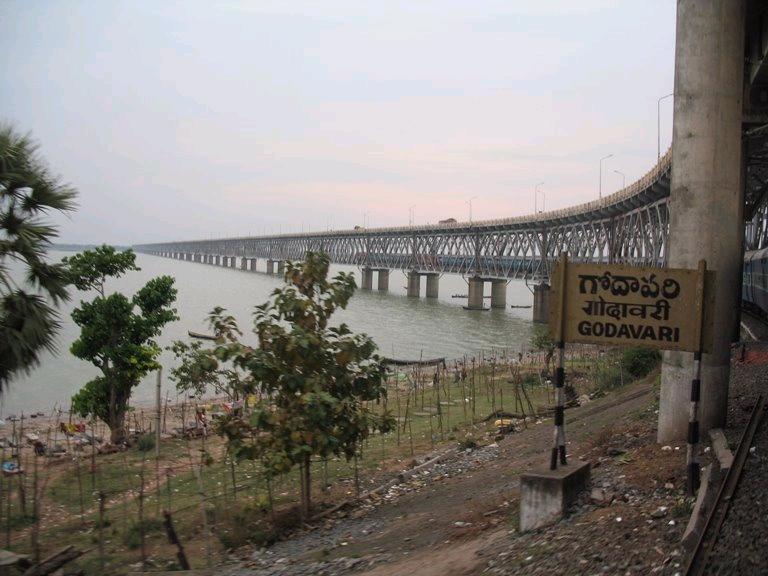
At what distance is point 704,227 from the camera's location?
8641mm

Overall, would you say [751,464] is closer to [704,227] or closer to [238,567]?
[704,227]

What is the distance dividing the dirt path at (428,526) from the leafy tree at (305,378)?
1.00m

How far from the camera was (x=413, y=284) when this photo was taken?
98.6 m

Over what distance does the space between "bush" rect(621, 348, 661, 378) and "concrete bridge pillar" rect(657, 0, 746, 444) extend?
35.3ft

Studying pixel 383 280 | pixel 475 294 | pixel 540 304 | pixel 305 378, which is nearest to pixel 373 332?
pixel 540 304

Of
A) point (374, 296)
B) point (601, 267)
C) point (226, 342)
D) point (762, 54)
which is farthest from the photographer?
point (374, 296)

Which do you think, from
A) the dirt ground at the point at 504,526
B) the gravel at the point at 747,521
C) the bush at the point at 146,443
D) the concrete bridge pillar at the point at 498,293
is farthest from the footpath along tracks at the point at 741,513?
the concrete bridge pillar at the point at 498,293

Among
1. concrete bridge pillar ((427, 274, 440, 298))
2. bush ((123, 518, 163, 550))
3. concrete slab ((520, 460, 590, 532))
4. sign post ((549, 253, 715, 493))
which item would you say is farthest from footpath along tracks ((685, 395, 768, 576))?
concrete bridge pillar ((427, 274, 440, 298))

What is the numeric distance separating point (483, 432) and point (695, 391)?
8955 mm

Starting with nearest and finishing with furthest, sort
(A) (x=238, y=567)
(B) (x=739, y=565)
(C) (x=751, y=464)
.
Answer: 1. (B) (x=739, y=565)
2. (C) (x=751, y=464)
3. (A) (x=238, y=567)

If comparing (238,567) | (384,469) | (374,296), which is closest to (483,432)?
(384,469)

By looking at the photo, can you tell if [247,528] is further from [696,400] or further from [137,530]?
[696,400]

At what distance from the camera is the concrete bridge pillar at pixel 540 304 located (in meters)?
66.1

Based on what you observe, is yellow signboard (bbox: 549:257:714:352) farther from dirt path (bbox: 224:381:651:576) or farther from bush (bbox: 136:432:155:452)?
bush (bbox: 136:432:155:452)
